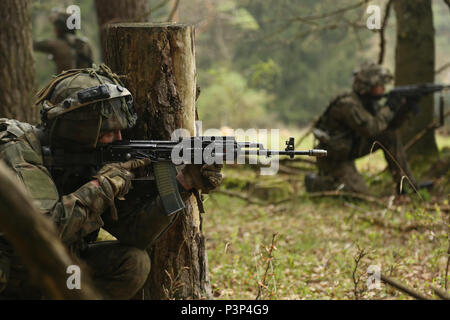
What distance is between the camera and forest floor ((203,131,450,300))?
4504 millimetres

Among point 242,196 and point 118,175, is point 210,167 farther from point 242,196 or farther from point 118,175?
point 242,196

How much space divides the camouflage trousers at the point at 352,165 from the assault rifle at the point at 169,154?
15.4 feet

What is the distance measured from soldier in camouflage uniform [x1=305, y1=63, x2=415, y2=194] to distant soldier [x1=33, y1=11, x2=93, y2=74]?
199 inches

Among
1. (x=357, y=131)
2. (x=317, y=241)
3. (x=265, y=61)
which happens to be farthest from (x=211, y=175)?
(x=265, y=61)

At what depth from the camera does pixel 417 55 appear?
9.01 m

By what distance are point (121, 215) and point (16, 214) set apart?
1.77 meters

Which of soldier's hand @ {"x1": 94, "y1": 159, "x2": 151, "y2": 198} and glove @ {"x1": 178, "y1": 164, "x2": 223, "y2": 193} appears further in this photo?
glove @ {"x1": 178, "y1": 164, "x2": 223, "y2": 193}

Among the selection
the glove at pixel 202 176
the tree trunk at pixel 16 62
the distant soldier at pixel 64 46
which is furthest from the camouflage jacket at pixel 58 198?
the distant soldier at pixel 64 46

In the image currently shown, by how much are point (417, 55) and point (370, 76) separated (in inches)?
88.0

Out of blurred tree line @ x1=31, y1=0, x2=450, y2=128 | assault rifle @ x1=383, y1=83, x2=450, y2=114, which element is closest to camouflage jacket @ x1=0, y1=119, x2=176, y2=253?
assault rifle @ x1=383, y1=83, x2=450, y2=114

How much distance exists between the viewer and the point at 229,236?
6.43 m

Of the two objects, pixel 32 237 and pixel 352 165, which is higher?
pixel 32 237

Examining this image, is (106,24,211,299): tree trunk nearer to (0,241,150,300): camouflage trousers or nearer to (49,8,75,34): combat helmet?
(0,241,150,300): camouflage trousers
